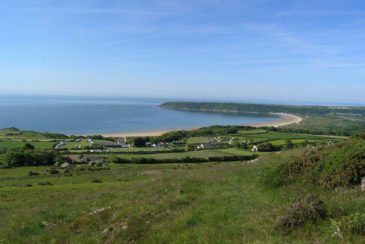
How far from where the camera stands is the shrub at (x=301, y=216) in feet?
27.3

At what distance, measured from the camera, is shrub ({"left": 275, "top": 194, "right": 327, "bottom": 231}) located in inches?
327

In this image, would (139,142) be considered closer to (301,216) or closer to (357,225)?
(301,216)

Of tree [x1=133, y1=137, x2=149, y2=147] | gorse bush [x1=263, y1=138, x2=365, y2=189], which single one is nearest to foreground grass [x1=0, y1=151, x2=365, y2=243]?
gorse bush [x1=263, y1=138, x2=365, y2=189]

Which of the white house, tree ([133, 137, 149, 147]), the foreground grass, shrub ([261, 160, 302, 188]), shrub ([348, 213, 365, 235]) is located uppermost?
shrub ([348, 213, 365, 235])

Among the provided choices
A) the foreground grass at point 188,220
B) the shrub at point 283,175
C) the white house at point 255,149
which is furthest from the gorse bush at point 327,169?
the white house at point 255,149

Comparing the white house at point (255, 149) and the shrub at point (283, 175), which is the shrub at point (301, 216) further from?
the white house at point (255, 149)

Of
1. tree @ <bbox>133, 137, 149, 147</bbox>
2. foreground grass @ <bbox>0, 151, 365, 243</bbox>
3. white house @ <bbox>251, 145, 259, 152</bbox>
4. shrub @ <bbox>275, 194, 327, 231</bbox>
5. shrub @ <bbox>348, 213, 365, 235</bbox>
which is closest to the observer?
shrub @ <bbox>348, 213, 365, 235</bbox>

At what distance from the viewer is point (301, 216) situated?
8406 mm

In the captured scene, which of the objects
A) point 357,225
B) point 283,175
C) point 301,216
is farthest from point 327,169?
point 357,225

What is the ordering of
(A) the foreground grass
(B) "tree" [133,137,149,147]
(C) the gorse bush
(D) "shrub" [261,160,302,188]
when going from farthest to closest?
(B) "tree" [133,137,149,147]
(D) "shrub" [261,160,302,188]
(C) the gorse bush
(A) the foreground grass

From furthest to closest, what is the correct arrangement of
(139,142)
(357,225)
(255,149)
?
1. (139,142)
2. (255,149)
3. (357,225)

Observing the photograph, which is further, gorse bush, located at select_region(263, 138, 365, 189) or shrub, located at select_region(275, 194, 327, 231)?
gorse bush, located at select_region(263, 138, 365, 189)

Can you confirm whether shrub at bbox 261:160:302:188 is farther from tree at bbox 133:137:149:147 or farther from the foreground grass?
tree at bbox 133:137:149:147

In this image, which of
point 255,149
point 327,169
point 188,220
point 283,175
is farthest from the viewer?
point 255,149
